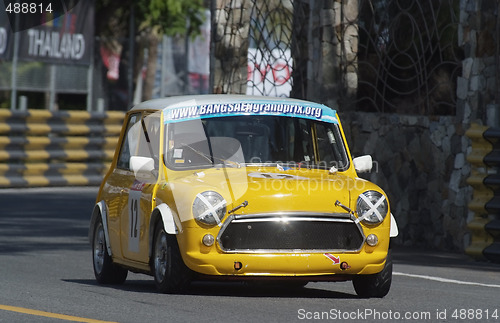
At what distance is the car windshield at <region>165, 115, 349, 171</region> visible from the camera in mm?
9922

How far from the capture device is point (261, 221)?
8.89 meters

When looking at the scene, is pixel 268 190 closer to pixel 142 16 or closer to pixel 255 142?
pixel 255 142

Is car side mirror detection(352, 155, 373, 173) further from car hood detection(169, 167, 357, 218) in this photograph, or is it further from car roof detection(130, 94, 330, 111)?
car roof detection(130, 94, 330, 111)

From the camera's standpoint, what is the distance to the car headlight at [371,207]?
9.12 meters

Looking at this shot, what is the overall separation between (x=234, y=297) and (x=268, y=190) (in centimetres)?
85

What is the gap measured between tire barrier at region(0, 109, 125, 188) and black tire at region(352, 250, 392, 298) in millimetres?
14532

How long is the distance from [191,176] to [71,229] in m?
7.57

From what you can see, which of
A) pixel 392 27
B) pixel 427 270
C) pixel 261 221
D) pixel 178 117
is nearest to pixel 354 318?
pixel 261 221

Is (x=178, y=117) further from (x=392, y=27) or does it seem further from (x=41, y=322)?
(x=392, y=27)

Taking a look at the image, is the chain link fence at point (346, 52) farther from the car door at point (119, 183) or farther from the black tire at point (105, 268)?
the black tire at point (105, 268)

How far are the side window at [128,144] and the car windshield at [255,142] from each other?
32.2 inches

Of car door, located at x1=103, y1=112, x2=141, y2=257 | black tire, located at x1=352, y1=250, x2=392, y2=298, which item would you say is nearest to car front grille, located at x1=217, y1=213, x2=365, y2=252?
black tire, located at x1=352, y1=250, x2=392, y2=298

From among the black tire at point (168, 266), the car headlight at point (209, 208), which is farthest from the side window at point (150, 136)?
the car headlight at point (209, 208)

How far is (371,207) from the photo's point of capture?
360 inches
